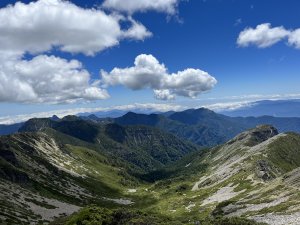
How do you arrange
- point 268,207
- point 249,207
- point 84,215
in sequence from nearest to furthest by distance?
point 84,215, point 268,207, point 249,207

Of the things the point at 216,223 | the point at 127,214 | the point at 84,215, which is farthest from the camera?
the point at 84,215

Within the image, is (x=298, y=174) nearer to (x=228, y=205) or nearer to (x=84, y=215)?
(x=228, y=205)

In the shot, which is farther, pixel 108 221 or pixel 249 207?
pixel 249 207

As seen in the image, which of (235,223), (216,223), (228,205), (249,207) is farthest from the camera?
(228,205)

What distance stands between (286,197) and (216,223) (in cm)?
5560

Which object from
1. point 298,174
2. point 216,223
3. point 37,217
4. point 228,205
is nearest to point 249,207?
point 228,205

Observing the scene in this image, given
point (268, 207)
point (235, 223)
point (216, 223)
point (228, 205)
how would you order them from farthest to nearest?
1. point (228, 205)
2. point (268, 207)
3. point (216, 223)
4. point (235, 223)

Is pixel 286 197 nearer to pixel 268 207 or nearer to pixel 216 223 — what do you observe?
pixel 268 207

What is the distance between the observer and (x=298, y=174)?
152875mm

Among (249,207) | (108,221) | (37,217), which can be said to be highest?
(108,221)

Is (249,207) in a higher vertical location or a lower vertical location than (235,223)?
lower

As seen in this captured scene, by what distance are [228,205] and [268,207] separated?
30.3 meters

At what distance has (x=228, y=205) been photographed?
14775 centimetres

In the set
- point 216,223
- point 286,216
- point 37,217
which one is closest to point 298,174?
point 286,216
